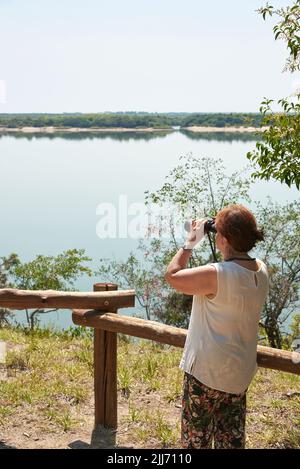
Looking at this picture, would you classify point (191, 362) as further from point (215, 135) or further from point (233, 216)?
point (215, 135)

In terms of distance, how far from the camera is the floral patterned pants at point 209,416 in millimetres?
3410

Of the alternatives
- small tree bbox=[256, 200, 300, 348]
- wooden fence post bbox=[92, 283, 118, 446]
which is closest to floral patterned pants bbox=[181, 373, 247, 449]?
wooden fence post bbox=[92, 283, 118, 446]

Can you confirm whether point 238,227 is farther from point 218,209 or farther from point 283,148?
point 218,209

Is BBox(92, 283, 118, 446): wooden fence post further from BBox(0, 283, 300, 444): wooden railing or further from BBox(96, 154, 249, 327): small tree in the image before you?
BBox(96, 154, 249, 327): small tree

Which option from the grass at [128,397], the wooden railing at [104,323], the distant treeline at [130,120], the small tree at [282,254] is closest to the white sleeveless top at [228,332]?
the wooden railing at [104,323]

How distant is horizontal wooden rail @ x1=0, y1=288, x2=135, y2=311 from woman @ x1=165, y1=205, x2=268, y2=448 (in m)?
1.57

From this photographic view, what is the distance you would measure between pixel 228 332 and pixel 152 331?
141cm

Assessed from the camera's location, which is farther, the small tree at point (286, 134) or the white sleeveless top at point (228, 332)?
the small tree at point (286, 134)

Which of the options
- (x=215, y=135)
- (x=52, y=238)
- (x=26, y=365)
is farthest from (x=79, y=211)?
(x=26, y=365)

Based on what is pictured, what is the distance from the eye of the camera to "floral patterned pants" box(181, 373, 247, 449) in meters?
3.41

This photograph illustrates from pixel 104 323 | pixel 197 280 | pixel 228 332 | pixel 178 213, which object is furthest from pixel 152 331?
pixel 178 213

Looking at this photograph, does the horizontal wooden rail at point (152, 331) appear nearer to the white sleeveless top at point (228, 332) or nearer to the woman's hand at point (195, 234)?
the white sleeveless top at point (228, 332)

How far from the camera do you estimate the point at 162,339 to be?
4.62 metres

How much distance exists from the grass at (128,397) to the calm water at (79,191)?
16618 millimetres
